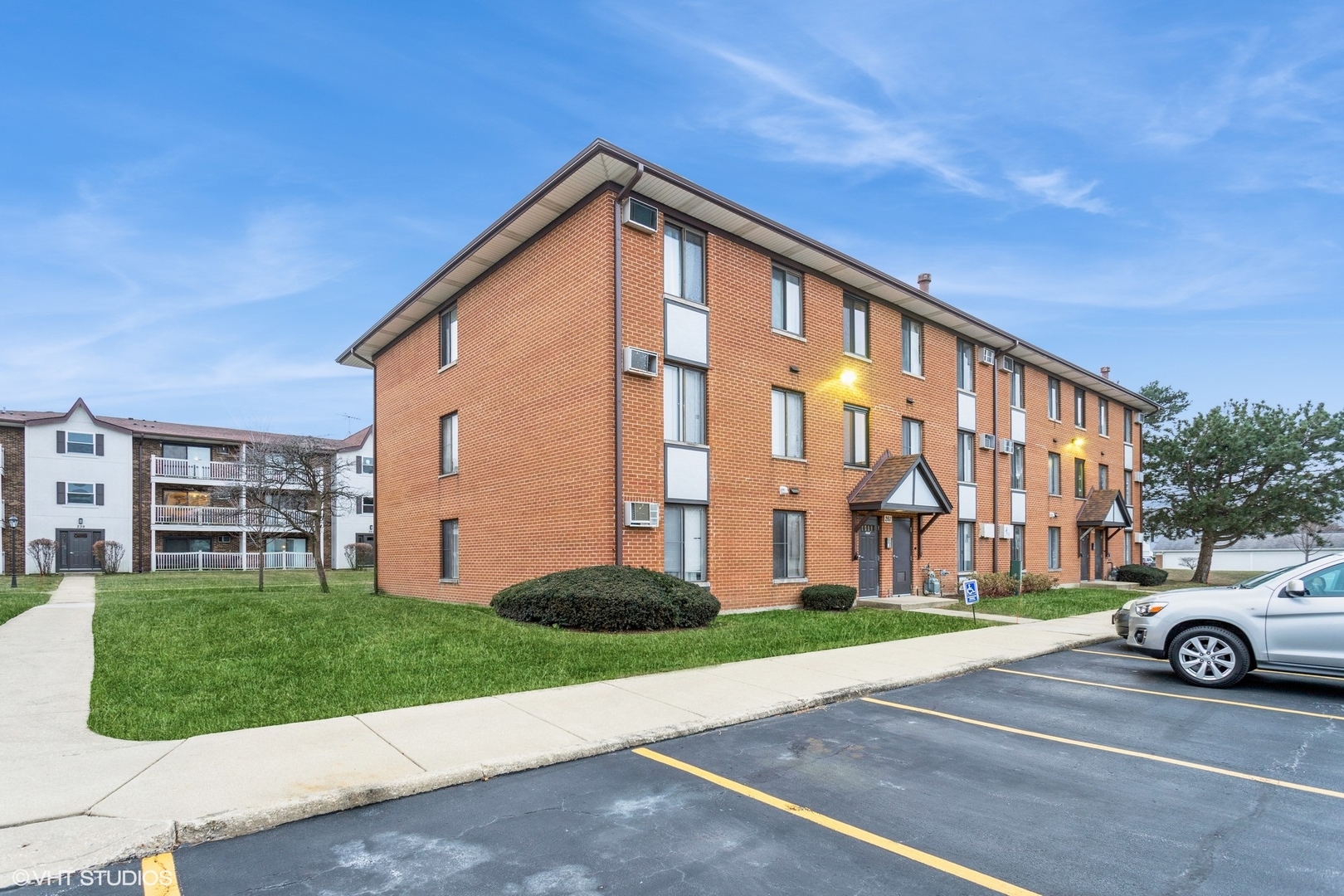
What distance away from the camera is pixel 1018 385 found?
2800cm

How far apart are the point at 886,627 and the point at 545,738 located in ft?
31.5

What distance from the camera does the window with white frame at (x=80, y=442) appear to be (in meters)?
39.4

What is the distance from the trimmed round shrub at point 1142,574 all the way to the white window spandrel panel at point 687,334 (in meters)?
24.4

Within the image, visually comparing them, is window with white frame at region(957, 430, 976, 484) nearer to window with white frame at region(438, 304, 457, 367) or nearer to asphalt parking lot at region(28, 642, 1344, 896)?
window with white frame at region(438, 304, 457, 367)

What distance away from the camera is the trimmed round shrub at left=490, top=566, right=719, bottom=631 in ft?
41.8

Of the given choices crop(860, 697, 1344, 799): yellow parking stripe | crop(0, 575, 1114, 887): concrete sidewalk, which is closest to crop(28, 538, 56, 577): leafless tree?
crop(0, 575, 1114, 887): concrete sidewalk

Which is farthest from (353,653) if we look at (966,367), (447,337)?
(966,367)

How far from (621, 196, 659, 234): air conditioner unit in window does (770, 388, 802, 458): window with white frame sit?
4.87 meters

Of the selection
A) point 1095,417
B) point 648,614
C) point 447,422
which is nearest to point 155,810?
point 648,614

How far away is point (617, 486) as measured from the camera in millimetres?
14594

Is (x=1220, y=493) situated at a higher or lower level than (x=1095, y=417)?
lower

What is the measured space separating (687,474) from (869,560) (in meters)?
7.04

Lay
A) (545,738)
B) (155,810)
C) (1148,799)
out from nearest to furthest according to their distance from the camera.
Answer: (155,810) → (1148,799) → (545,738)

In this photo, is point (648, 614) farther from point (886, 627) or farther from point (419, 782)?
point (419, 782)
